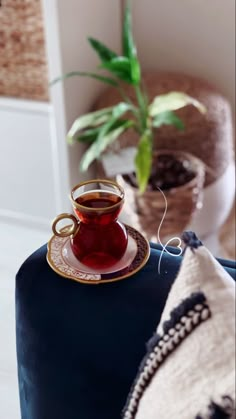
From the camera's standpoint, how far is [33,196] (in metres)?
2.18

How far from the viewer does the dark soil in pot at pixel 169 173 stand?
197 cm

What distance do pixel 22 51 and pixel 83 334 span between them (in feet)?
4.25

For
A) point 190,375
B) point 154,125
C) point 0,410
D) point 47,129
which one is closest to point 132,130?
point 154,125

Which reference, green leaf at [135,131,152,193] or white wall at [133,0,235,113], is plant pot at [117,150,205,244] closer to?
green leaf at [135,131,152,193]

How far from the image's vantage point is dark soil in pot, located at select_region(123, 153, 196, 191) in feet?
6.45

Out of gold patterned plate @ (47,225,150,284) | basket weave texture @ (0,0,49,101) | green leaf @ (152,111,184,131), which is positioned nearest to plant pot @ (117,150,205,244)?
green leaf @ (152,111,184,131)

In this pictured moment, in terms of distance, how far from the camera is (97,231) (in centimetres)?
89

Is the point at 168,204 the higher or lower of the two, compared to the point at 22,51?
lower

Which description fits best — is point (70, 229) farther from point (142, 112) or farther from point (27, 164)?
point (27, 164)

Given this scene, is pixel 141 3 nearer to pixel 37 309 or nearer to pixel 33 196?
pixel 33 196

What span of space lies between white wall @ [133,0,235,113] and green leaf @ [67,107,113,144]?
0.47m

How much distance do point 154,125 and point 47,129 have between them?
34 centimetres

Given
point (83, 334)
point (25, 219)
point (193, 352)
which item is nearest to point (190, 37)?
point (25, 219)

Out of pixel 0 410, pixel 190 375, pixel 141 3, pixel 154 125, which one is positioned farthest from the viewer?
pixel 141 3
